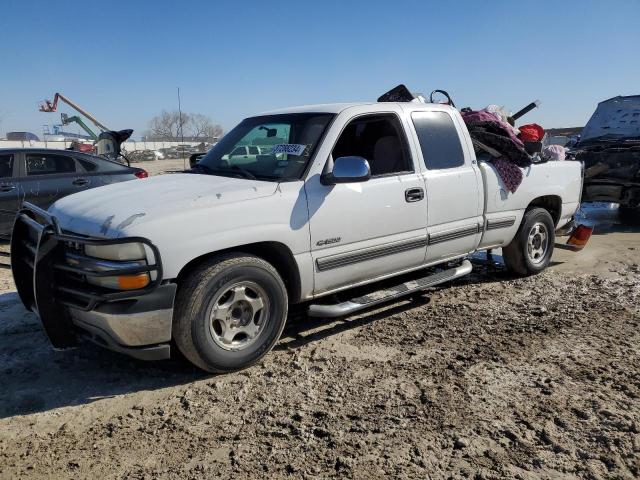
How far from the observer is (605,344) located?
4125 mm

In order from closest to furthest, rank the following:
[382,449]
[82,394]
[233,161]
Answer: [382,449] → [82,394] → [233,161]

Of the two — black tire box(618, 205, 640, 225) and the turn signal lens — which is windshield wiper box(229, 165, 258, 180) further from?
black tire box(618, 205, 640, 225)

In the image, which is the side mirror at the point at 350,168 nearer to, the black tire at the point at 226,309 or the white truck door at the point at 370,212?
the white truck door at the point at 370,212

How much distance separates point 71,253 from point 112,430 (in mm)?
1135

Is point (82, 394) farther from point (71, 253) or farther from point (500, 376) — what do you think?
point (500, 376)

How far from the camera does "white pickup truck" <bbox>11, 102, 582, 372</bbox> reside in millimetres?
3189

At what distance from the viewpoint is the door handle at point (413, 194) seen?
4.39 m

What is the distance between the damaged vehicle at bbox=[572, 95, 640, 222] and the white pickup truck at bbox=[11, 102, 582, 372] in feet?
16.4

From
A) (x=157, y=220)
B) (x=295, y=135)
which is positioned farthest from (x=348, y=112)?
(x=157, y=220)

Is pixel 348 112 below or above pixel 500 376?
above

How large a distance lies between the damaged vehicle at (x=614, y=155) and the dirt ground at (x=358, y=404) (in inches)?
216

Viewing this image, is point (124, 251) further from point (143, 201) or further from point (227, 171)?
point (227, 171)

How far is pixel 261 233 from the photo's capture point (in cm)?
355

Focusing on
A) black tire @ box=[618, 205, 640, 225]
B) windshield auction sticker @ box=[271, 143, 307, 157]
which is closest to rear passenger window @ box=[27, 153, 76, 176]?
windshield auction sticker @ box=[271, 143, 307, 157]
